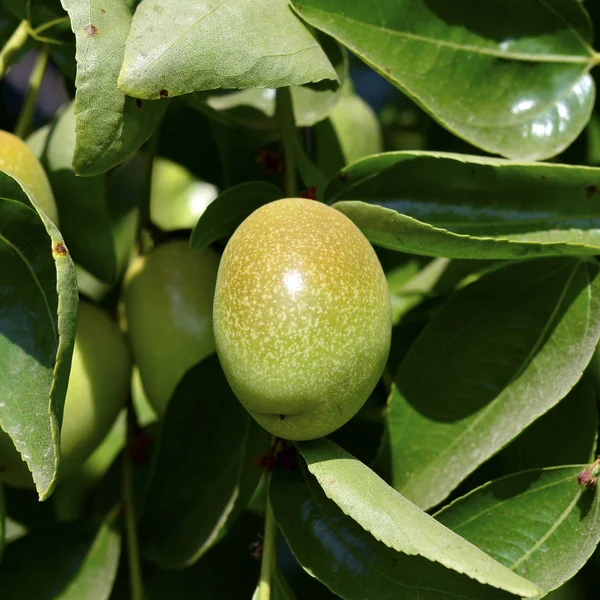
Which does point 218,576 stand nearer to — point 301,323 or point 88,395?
point 88,395

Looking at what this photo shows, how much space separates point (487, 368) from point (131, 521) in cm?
41

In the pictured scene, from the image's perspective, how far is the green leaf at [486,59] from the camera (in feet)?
2.48

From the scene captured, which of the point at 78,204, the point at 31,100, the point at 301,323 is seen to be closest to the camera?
the point at 301,323

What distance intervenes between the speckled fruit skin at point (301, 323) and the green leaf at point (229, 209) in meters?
0.08

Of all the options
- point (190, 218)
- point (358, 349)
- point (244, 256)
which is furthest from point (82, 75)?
point (190, 218)

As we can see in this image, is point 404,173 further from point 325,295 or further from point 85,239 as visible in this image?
point 85,239

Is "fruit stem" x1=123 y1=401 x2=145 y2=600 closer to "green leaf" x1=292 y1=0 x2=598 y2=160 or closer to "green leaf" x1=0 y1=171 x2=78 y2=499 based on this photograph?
"green leaf" x1=0 y1=171 x2=78 y2=499

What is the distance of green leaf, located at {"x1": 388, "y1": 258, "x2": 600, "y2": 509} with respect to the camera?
0.71m

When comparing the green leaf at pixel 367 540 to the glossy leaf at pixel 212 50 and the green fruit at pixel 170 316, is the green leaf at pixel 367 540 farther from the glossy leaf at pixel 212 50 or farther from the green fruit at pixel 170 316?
the glossy leaf at pixel 212 50

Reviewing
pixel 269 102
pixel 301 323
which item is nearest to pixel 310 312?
pixel 301 323

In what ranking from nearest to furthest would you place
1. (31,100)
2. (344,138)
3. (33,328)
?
(33,328) → (31,100) → (344,138)

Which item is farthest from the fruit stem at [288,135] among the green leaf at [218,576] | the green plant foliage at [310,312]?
the green leaf at [218,576]

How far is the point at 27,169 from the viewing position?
2.44 ft

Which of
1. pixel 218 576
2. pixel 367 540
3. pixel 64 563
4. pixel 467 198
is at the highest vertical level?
pixel 467 198
